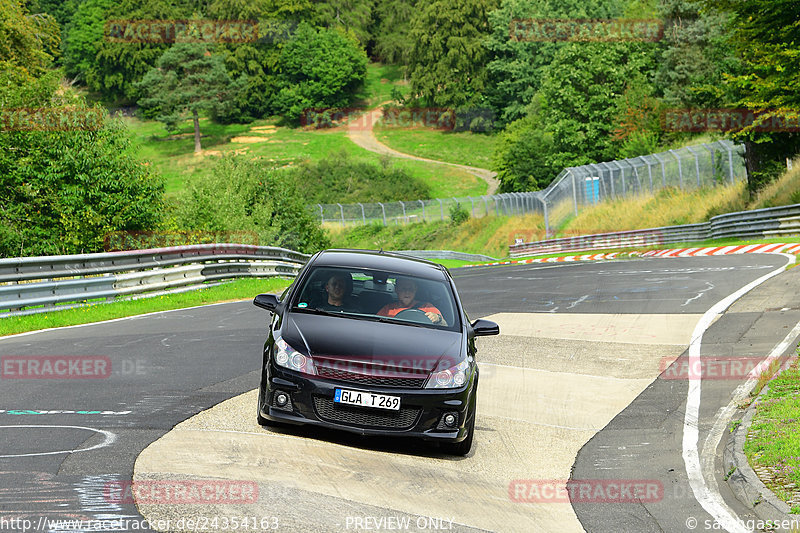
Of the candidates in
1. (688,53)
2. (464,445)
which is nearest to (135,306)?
(464,445)

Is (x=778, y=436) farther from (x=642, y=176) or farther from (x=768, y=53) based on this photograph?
(x=642, y=176)

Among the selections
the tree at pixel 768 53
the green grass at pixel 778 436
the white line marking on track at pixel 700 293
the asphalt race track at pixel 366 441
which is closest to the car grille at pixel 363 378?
the asphalt race track at pixel 366 441

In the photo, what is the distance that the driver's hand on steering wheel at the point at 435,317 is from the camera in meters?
8.28

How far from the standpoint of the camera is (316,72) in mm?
129875

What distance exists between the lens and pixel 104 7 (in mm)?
144750

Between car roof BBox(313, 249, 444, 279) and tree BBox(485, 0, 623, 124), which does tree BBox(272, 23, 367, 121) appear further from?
car roof BBox(313, 249, 444, 279)

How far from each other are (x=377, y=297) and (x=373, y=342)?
1003 millimetres

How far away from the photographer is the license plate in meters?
7.13

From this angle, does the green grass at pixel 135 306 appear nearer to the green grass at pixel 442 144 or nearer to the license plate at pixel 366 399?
the license plate at pixel 366 399

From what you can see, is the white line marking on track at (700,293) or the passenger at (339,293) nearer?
the passenger at (339,293)

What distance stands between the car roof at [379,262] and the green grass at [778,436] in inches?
124

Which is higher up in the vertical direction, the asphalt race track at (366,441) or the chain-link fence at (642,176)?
the asphalt race track at (366,441)

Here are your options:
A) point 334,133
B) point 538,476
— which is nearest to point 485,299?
point 538,476

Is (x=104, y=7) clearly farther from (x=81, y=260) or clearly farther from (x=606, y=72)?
(x=81, y=260)
